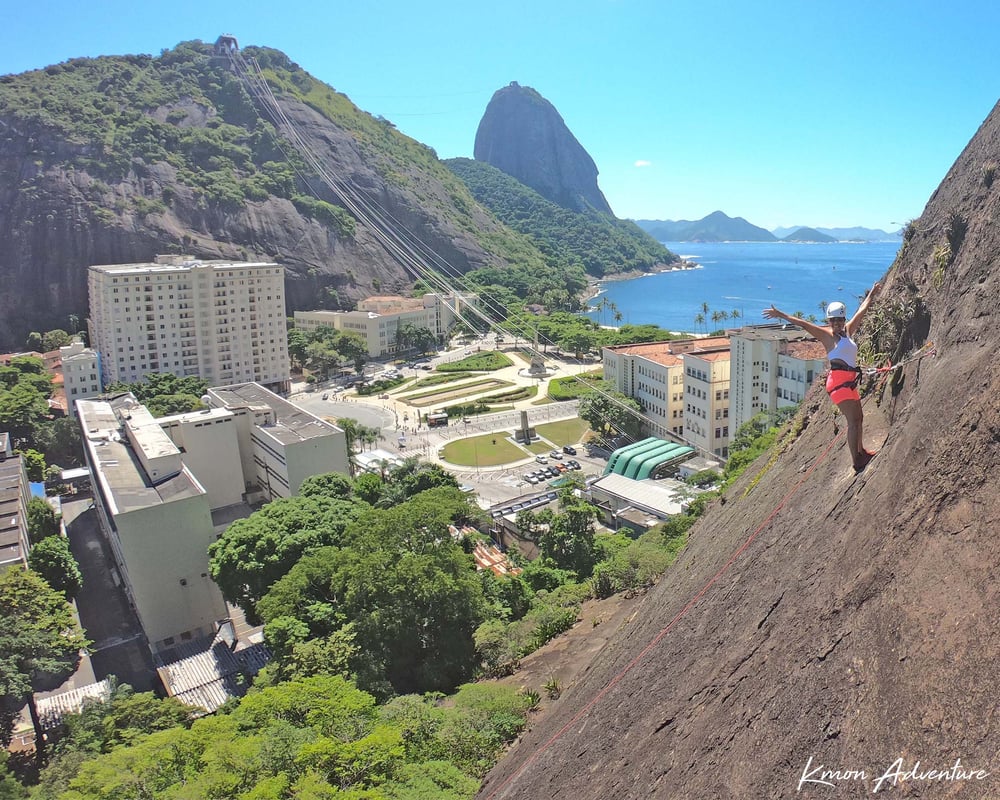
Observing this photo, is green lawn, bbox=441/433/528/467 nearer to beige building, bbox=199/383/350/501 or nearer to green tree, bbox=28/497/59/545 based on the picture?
beige building, bbox=199/383/350/501

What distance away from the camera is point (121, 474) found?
24.7 m

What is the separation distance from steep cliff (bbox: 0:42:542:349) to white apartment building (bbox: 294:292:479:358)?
26.7ft

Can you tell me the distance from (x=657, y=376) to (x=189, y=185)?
195 ft

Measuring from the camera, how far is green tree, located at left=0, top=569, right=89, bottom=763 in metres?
16.5

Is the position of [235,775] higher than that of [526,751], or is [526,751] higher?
[526,751]

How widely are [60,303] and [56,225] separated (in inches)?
304

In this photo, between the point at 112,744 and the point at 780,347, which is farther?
the point at 780,347

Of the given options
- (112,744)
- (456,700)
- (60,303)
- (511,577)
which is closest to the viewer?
(456,700)

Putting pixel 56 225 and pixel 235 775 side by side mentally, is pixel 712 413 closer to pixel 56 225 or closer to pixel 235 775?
pixel 235 775

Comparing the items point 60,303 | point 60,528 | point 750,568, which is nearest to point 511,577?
point 750,568

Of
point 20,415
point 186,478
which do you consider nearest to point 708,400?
point 186,478

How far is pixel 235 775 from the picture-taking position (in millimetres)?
9992

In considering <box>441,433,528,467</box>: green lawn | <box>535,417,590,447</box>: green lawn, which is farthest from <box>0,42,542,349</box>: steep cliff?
<box>441,433,528,467</box>: green lawn

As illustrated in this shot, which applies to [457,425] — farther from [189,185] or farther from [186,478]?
[189,185]
